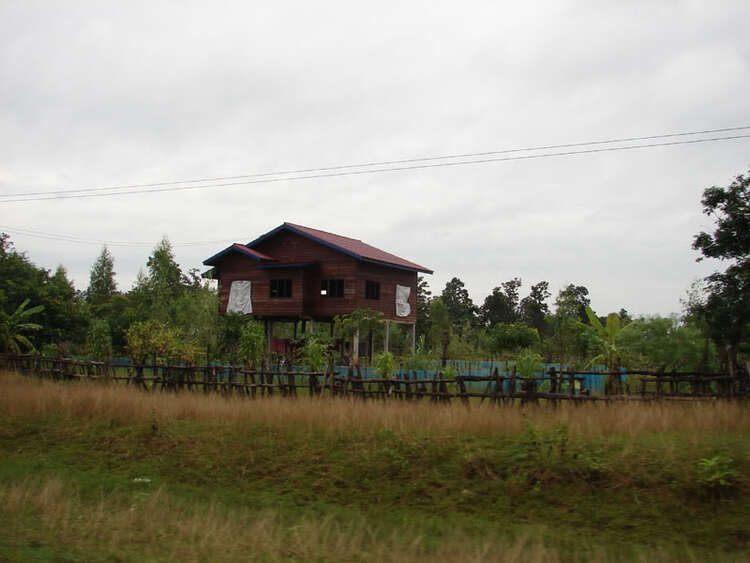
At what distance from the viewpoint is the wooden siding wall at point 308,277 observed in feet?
111

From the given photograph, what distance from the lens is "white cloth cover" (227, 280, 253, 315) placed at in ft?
120

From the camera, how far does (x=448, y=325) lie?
51531 mm

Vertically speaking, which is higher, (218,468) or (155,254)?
(155,254)

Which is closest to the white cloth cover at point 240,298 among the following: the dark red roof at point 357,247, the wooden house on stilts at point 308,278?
the wooden house on stilts at point 308,278

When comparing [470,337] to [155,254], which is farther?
[155,254]

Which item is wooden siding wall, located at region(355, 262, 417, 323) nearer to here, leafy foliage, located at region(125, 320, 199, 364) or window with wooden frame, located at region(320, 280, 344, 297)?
window with wooden frame, located at region(320, 280, 344, 297)

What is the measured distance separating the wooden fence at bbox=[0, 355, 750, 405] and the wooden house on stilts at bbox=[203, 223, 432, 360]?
364 inches

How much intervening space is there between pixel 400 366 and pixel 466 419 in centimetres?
1854

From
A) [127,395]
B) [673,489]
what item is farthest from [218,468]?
[673,489]

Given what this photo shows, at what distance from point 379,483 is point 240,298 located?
2679cm

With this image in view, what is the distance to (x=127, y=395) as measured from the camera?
57.6ft

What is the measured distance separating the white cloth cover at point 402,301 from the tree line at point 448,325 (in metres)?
1.64

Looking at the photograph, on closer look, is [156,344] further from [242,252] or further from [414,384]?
[414,384]

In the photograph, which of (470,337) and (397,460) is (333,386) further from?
(470,337)
